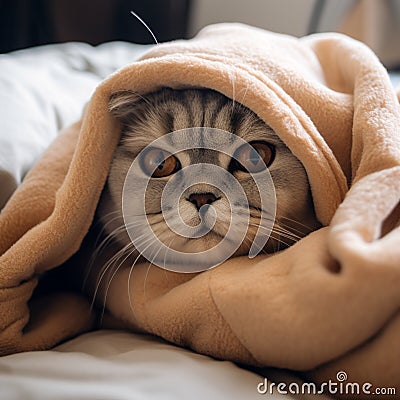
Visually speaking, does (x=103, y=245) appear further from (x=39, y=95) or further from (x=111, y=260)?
(x=39, y=95)

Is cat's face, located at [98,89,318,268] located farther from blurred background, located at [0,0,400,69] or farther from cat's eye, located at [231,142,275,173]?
blurred background, located at [0,0,400,69]

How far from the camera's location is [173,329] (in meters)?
0.80

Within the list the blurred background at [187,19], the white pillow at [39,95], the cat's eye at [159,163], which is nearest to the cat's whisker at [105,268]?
the cat's eye at [159,163]

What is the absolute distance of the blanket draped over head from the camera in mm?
642

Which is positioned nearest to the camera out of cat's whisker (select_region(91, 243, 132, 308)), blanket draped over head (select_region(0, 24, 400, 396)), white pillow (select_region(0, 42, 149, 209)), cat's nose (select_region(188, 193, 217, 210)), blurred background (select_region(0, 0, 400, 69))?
blanket draped over head (select_region(0, 24, 400, 396))

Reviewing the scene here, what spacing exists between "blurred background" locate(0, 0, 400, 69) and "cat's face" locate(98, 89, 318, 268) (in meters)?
1.44

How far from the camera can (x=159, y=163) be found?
89cm

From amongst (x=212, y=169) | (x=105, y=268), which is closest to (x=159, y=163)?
(x=212, y=169)

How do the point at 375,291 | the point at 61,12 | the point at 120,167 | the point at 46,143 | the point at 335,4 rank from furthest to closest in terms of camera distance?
the point at 335,4 < the point at 61,12 < the point at 46,143 < the point at 120,167 < the point at 375,291

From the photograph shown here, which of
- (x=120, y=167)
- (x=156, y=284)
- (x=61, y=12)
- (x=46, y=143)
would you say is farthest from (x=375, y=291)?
(x=61, y=12)

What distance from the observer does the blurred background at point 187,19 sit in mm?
2180

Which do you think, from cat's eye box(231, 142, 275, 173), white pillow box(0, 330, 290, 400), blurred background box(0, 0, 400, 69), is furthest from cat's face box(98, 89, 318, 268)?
blurred background box(0, 0, 400, 69)

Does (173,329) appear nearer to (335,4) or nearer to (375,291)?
(375,291)

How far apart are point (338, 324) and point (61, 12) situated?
198cm
